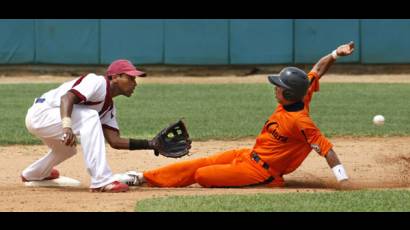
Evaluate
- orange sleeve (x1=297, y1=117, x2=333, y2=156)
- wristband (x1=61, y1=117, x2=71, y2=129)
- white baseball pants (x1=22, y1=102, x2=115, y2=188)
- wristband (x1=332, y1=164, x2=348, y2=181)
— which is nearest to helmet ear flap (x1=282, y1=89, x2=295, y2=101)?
orange sleeve (x1=297, y1=117, x2=333, y2=156)

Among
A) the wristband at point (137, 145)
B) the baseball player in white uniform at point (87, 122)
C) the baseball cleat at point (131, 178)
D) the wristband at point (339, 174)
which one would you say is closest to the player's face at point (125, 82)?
the baseball player in white uniform at point (87, 122)

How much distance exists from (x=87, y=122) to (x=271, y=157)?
1570 millimetres

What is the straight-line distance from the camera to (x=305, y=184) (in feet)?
26.8

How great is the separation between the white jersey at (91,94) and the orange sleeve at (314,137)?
63.3 inches

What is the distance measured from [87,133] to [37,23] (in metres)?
16.4

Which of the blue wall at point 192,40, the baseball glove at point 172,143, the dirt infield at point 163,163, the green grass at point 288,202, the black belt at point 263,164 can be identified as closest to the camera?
the green grass at point 288,202

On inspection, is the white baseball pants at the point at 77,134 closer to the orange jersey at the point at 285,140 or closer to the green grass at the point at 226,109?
the orange jersey at the point at 285,140

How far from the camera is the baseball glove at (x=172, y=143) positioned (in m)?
8.03

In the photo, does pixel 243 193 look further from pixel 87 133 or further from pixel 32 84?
pixel 32 84

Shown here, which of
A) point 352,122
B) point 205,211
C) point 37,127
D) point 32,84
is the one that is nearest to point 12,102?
point 32,84

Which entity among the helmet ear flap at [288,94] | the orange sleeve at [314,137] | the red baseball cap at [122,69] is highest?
the red baseball cap at [122,69]

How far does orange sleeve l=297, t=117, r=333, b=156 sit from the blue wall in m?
16.0

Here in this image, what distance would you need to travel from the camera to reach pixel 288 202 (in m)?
6.45

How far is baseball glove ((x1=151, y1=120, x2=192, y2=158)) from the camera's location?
8031 millimetres
